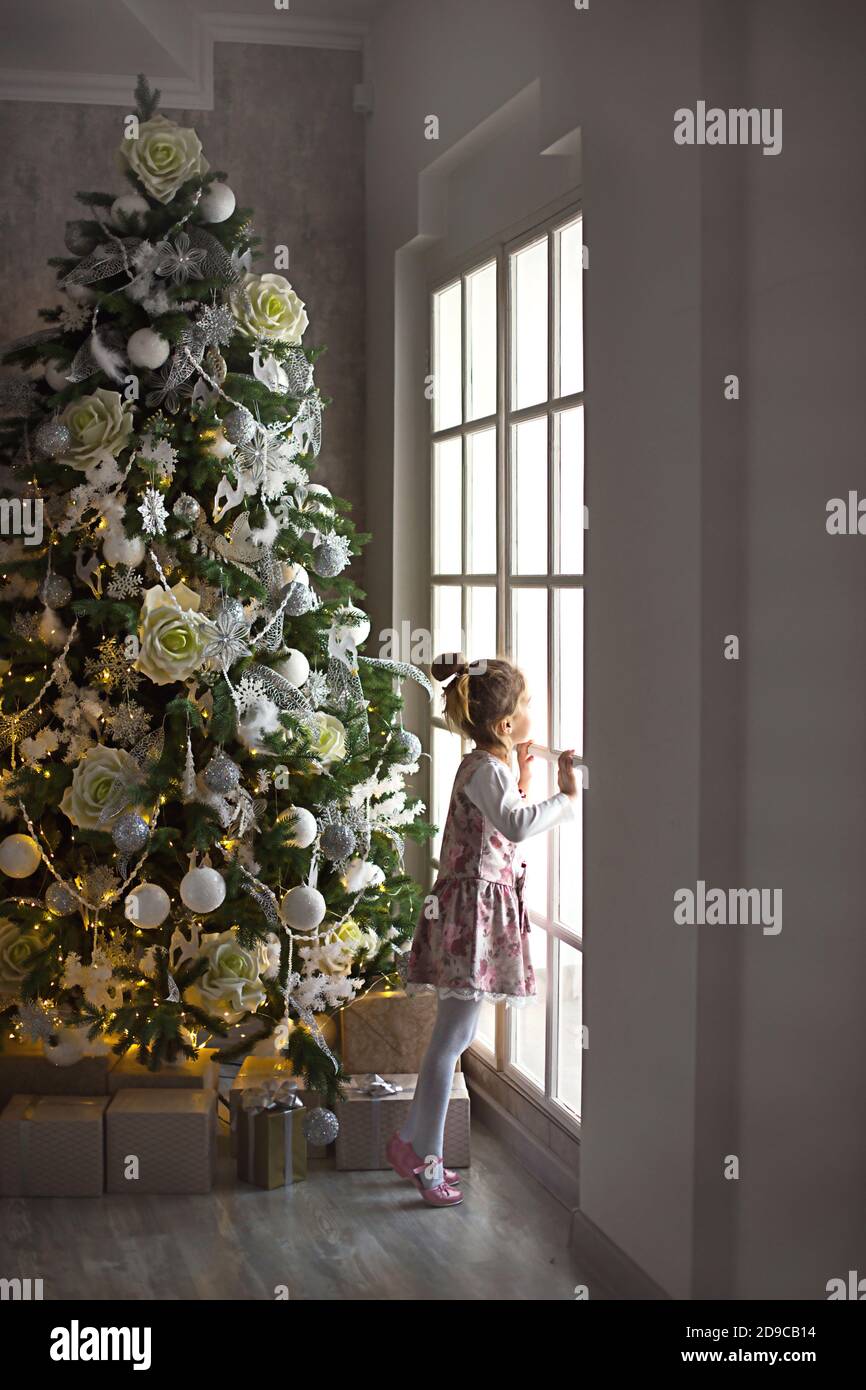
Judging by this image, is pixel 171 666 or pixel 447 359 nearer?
pixel 171 666

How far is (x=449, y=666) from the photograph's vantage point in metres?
3.14

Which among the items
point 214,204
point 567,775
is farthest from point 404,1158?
point 214,204

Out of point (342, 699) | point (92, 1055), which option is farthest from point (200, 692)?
point (92, 1055)

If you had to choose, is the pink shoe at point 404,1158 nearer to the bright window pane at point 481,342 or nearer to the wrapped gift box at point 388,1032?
the wrapped gift box at point 388,1032

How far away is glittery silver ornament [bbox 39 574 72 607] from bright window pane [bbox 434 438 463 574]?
1151 mm

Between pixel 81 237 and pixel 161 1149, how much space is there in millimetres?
2150

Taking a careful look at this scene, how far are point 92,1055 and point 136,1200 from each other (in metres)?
0.35

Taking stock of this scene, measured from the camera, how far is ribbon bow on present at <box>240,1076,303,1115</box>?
3.29 meters

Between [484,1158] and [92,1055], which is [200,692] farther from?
[484,1158]

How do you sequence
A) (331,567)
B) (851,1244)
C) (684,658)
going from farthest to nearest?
1. (331,567)
2. (684,658)
3. (851,1244)

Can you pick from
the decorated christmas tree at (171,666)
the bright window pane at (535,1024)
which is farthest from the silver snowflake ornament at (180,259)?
the bright window pane at (535,1024)

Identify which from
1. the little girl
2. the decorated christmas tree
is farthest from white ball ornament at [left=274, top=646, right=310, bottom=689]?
the little girl

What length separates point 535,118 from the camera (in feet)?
10.4

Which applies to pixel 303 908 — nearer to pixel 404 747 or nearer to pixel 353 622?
pixel 404 747
